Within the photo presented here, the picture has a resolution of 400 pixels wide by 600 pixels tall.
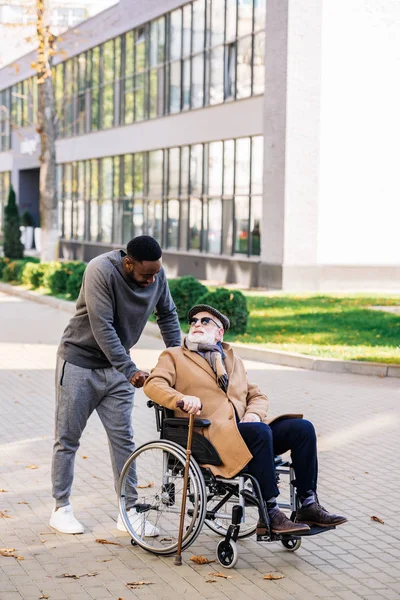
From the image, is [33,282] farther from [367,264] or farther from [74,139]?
[74,139]

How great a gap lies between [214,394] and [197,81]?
28.4 metres

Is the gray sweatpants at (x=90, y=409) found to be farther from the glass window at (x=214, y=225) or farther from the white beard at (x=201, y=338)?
the glass window at (x=214, y=225)

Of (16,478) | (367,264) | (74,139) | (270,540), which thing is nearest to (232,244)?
(367,264)

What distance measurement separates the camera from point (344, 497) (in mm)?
8062

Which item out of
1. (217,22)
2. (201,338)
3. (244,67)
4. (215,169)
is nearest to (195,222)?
(215,169)

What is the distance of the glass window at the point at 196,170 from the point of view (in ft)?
112

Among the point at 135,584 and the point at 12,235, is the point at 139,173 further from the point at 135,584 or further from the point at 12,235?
the point at 135,584

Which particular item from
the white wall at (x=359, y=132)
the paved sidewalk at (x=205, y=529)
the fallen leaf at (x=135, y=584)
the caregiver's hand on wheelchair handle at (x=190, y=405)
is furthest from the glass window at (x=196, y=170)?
the fallen leaf at (x=135, y=584)

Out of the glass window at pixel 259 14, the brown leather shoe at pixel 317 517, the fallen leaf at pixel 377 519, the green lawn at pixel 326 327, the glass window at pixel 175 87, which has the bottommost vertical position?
the green lawn at pixel 326 327

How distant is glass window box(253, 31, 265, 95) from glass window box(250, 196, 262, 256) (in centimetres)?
280

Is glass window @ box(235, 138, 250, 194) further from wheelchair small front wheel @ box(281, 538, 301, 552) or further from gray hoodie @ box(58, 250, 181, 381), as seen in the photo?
wheelchair small front wheel @ box(281, 538, 301, 552)

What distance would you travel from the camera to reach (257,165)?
30.5 meters

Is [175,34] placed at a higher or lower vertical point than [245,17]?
higher

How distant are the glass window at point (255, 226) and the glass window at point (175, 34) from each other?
7146 mm
